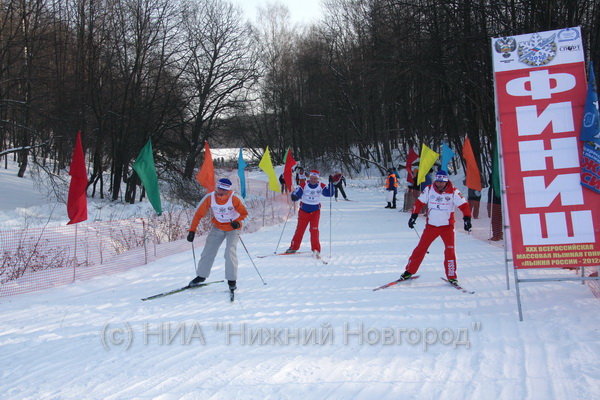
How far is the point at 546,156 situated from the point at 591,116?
0.65m

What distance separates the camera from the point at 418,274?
8219 millimetres

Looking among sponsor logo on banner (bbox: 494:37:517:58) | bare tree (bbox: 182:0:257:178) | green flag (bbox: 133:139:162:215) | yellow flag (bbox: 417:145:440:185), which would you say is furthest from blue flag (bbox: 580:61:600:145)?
bare tree (bbox: 182:0:257:178)

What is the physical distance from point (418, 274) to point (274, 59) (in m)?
45.6

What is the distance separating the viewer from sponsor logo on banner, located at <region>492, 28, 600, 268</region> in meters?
5.55

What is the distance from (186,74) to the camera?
28.7m

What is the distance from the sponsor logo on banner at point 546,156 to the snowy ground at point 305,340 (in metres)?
0.85

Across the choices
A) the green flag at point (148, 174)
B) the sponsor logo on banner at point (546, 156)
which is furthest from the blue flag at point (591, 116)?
the green flag at point (148, 174)

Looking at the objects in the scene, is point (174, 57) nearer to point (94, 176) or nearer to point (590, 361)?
point (94, 176)

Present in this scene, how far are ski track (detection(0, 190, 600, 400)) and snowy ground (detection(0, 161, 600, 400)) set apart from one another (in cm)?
2

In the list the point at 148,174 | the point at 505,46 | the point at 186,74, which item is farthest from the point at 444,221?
the point at 186,74

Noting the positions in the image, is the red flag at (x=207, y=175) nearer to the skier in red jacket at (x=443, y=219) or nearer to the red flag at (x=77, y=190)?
the red flag at (x=77, y=190)

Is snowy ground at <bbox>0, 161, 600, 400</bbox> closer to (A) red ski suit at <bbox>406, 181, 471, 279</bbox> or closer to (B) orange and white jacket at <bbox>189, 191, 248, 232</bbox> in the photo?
(A) red ski suit at <bbox>406, 181, 471, 279</bbox>

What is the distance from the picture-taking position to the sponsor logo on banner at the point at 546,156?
18.2ft

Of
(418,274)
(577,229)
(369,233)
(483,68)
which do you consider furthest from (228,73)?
(577,229)
